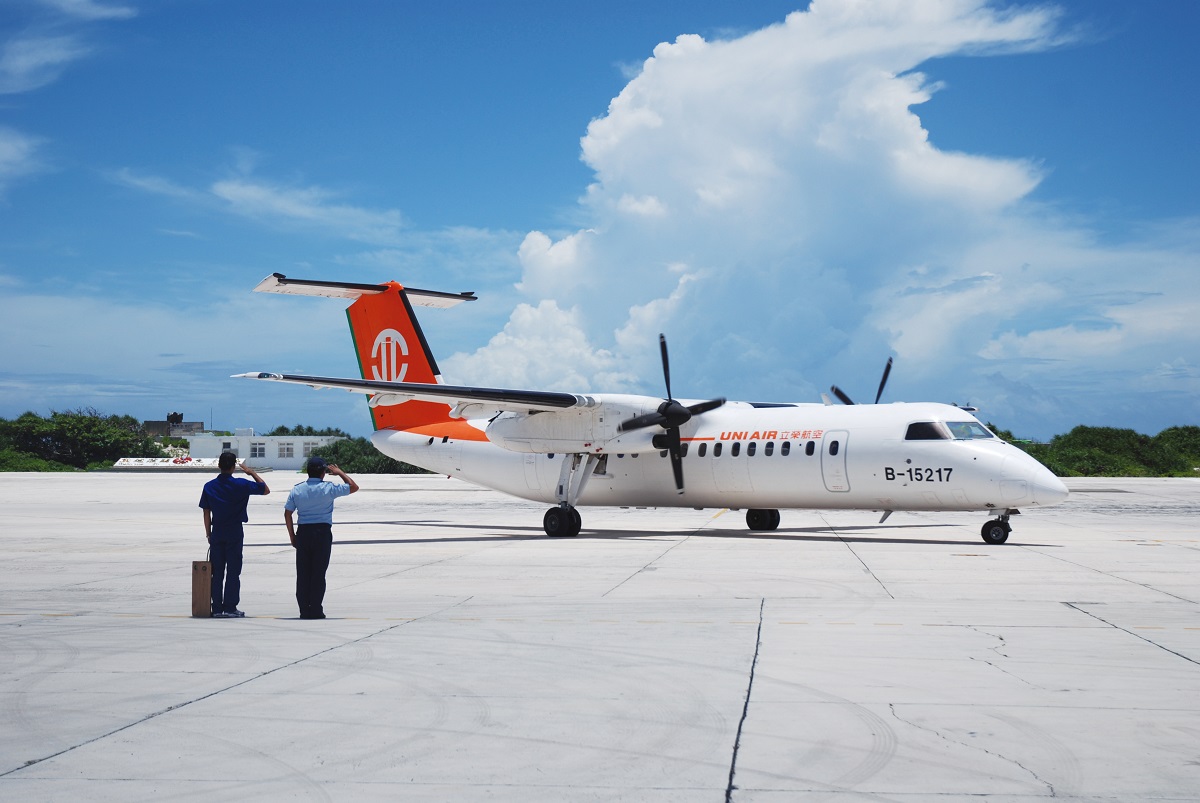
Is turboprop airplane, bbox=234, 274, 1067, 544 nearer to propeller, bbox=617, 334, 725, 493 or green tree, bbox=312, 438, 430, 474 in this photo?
propeller, bbox=617, 334, 725, 493

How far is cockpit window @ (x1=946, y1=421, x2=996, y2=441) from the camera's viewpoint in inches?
861

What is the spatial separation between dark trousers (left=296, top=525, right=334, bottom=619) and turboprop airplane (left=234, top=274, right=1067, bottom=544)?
12211mm

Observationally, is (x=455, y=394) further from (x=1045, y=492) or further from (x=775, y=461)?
(x=1045, y=492)

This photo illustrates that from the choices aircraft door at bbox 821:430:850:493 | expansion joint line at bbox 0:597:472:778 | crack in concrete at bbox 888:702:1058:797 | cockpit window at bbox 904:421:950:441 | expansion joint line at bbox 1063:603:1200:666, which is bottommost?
expansion joint line at bbox 0:597:472:778

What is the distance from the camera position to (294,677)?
803 cm

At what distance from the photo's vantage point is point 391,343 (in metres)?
29.4

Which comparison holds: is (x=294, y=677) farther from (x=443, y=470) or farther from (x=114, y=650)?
(x=443, y=470)

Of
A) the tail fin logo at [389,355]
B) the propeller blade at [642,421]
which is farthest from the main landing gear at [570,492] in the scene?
the tail fin logo at [389,355]

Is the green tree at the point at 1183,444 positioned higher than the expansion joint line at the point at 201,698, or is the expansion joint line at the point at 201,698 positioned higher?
the green tree at the point at 1183,444

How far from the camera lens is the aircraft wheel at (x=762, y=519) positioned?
86.9ft

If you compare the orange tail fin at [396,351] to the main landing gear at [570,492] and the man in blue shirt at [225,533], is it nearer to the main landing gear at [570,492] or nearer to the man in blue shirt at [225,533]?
the main landing gear at [570,492]

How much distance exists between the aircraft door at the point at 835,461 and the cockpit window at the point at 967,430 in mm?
2142

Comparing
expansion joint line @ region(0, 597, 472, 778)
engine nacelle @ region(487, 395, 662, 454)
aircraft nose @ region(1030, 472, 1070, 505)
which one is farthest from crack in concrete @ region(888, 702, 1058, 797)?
engine nacelle @ region(487, 395, 662, 454)

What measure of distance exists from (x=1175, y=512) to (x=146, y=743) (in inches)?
1342
